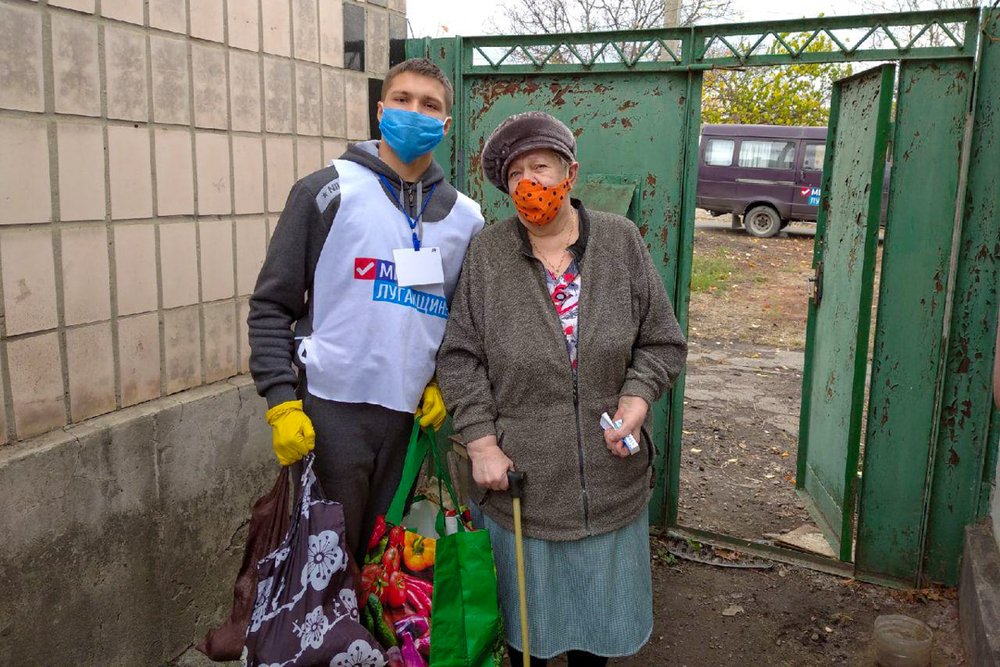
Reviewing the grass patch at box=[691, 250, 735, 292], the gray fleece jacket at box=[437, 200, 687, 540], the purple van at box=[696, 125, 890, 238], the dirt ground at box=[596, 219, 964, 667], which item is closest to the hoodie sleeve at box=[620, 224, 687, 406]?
the gray fleece jacket at box=[437, 200, 687, 540]

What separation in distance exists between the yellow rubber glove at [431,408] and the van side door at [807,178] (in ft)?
49.4

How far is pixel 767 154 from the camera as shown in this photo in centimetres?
1662

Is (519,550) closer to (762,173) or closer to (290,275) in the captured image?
(290,275)

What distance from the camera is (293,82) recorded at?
3.48 metres

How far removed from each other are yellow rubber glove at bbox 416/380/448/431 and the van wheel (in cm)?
1549

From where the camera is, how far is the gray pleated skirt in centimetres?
235

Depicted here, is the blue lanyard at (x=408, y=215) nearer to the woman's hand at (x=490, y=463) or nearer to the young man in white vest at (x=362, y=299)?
the young man in white vest at (x=362, y=299)

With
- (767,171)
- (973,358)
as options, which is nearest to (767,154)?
(767,171)

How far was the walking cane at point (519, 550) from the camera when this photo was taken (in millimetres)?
2256

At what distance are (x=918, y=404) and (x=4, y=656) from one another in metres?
3.32

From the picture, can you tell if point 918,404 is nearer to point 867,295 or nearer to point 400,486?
point 867,295

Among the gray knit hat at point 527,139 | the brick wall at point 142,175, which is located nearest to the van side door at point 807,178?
the brick wall at point 142,175

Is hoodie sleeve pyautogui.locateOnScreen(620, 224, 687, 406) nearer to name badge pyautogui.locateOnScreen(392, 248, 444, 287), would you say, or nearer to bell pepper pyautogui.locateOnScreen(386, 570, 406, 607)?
name badge pyautogui.locateOnScreen(392, 248, 444, 287)

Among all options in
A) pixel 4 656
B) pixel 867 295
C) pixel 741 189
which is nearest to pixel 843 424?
pixel 867 295
